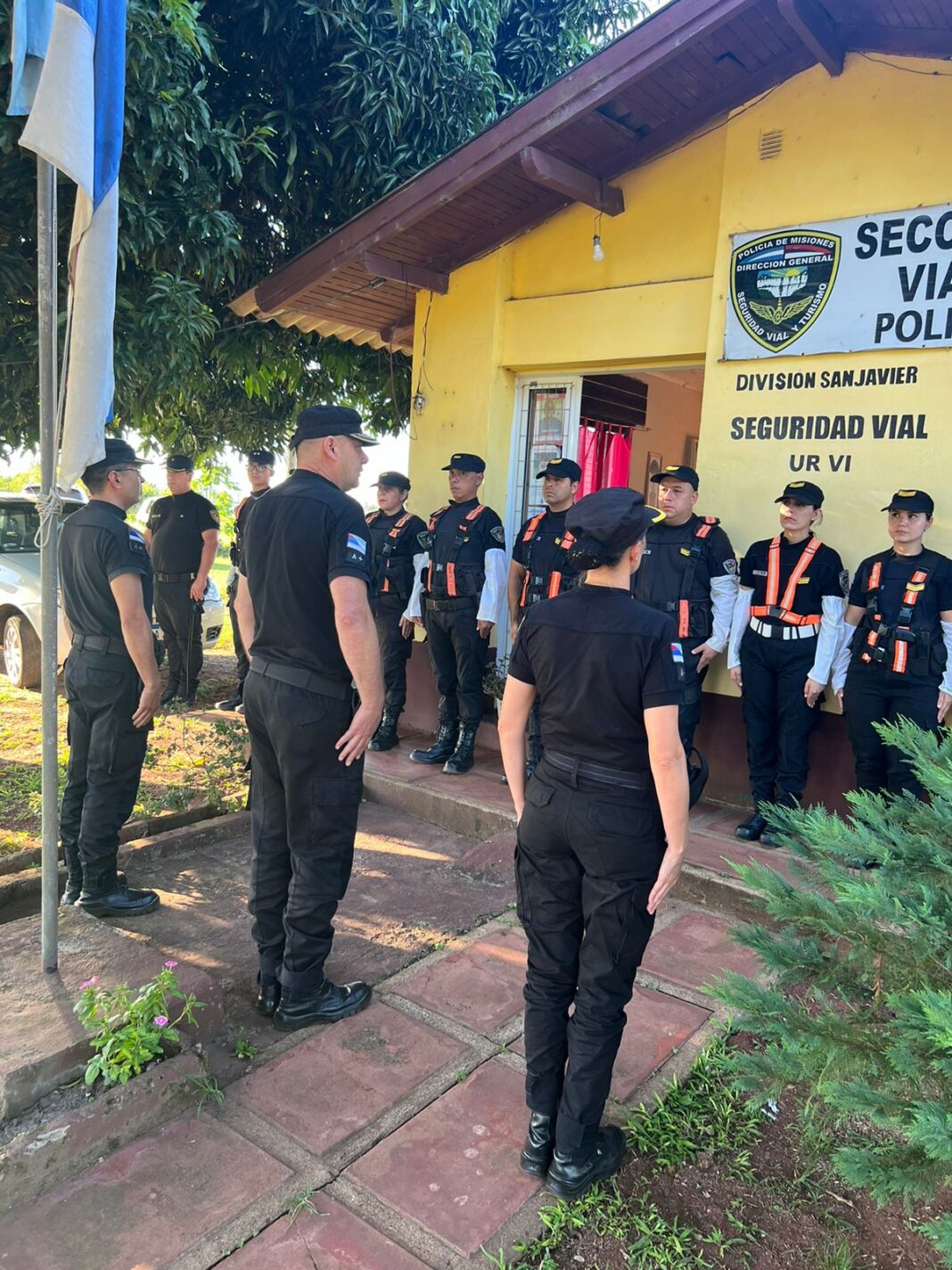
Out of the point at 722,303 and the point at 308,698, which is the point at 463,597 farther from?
the point at 308,698

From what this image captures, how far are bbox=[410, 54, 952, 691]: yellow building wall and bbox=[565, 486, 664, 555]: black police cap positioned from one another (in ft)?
9.56

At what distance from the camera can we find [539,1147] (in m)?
2.51

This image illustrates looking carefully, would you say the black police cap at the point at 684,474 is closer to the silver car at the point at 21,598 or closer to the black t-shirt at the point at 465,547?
the black t-shirt at the point at 465,547

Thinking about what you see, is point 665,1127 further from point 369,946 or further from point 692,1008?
point 369,946

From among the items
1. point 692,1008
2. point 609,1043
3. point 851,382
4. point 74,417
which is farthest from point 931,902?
point 851,382

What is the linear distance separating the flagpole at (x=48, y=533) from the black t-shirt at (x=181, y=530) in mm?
5183

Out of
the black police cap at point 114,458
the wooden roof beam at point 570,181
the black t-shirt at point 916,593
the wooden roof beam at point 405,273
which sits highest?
the wooden roof beam at point 570,181

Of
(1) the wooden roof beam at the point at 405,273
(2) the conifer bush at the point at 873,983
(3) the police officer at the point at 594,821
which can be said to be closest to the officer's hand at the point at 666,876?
(3) the police officer at the point at 594,821

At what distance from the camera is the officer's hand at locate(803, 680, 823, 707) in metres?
4.63

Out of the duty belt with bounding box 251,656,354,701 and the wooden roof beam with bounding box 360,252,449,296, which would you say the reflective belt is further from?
the wooden roof beam with bounding box 360,252,449,296

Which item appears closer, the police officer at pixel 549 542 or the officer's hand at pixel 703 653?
the officer's hand at pixel 703 653

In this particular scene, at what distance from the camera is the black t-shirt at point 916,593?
4281 mm

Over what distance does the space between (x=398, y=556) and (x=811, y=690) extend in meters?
3.12

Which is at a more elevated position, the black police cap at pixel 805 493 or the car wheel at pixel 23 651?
the black police cap at pixel 805 493
